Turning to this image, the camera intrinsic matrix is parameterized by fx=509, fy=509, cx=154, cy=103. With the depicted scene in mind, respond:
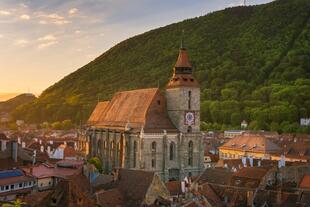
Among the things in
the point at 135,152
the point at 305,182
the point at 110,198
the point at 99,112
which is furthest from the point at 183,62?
the point at 110,198

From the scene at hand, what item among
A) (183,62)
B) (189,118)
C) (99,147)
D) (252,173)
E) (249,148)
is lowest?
(249,148)

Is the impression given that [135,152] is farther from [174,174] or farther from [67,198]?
[67,198]

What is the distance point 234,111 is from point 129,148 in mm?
117072

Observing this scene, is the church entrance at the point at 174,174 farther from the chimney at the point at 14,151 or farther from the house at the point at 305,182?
the chimney at the point at 14,151

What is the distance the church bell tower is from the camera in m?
73.8

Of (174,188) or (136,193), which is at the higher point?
(136,193)

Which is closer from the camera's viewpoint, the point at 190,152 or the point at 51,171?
the point at 51,171

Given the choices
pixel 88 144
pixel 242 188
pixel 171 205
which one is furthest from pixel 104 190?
pixel 88 144

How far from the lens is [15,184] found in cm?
5109

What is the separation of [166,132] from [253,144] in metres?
42.1

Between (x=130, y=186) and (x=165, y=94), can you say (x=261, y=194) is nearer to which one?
(x=130, y=186)

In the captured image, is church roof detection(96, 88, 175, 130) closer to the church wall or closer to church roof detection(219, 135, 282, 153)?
the church wall

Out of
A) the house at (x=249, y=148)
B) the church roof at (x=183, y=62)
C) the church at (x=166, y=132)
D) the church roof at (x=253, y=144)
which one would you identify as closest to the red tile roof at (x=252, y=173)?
the church at (x=166, y=132)

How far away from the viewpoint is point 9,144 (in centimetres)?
6662
